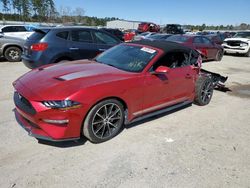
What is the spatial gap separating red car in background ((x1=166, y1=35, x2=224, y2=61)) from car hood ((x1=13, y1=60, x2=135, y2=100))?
817 cm

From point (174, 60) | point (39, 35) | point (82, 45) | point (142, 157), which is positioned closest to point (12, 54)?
point (39, 35)

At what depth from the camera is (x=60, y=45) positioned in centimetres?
655

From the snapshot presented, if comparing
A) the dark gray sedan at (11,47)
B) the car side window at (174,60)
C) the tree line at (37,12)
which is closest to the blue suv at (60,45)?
the car side window at (174,60)

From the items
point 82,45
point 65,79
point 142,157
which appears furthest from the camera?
point 82,45

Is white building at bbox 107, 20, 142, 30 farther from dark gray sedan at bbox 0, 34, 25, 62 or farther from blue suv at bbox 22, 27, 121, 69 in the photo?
blue suv at bbox 22, 27, 121, 69

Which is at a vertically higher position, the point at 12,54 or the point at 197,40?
the point at 197,40

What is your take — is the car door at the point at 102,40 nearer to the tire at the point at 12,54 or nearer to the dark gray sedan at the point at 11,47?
the dark gray sedan at the point at 11,47

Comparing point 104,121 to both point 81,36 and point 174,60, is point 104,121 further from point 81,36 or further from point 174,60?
point 81,36

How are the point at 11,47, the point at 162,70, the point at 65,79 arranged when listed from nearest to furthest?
the point at 65,79 < the point at 162,70 < the point at 11,47

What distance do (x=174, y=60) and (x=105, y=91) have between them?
6.49ft

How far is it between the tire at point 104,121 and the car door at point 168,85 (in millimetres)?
571

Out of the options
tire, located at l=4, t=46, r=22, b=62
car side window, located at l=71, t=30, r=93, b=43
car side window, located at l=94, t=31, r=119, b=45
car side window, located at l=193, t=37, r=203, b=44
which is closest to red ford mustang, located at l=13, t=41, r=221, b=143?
car side window, located at l=71, t=30, r=93, b=43

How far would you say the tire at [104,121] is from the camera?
11.1ft

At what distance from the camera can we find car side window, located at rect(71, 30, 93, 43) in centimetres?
691
